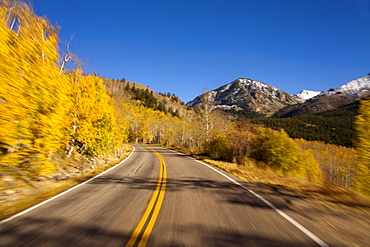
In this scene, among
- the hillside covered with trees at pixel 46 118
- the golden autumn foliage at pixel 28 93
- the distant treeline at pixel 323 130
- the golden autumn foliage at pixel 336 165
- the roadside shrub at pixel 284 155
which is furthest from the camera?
the distant treeline at pixel 323 130

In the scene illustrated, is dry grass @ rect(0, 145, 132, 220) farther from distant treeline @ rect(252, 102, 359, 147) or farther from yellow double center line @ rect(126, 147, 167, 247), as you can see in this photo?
distant treeline @ rect(252, 102, 359, 147)

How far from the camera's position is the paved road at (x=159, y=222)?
10.4ft

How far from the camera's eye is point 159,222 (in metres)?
3.86

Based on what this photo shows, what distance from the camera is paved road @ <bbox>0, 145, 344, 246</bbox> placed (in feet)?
10.4

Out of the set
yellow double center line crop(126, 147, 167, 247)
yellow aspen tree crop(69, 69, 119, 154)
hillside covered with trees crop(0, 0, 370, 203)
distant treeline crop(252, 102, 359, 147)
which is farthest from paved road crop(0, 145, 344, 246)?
distant treeline crop(252, 102, 359, 147)

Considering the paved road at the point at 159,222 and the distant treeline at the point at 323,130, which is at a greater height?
the distant treeline at the point at 323,130

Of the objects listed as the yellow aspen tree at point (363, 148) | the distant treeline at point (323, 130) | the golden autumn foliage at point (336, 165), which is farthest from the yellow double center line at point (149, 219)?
the distant treeline at point (323, 130)

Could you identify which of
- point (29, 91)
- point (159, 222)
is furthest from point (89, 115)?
point (159, 222)

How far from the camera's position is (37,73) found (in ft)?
21.5

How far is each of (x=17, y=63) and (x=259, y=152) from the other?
1460 cm

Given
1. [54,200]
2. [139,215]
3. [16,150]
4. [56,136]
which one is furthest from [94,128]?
[139,215]

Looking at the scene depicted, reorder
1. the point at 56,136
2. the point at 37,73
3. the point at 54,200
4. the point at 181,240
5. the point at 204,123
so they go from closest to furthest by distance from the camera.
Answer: the point at 181,240 → the point at 54,200 → the point at 37,73 → the point at 56,136 → the point at 204,123

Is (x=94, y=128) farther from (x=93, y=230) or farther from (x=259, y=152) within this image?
(x=259, y=152)

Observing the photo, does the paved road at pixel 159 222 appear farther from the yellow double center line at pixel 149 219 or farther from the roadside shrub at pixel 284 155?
the roadside shrub at pixel 284 155
